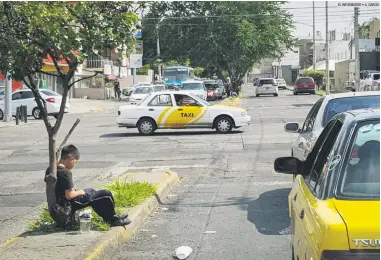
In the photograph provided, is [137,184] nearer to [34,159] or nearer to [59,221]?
[59,221]

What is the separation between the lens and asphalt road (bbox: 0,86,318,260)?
26.3ft

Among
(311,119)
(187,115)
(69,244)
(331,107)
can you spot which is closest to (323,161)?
(69,244)

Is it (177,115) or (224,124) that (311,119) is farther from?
(177,115)

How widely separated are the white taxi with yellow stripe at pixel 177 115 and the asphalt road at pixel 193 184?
0.38 metres

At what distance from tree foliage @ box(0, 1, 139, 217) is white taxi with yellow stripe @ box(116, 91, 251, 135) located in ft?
46.6

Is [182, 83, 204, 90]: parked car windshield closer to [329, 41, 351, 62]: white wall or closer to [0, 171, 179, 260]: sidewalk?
[0, 171, 179, 260]: sidewalk

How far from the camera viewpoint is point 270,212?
31.5 ft

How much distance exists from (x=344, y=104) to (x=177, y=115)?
42.9 ft

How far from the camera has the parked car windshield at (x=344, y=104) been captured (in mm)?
9695

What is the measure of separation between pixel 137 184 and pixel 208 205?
1.35 metres

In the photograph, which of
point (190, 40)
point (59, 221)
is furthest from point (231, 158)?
point (190, 40)

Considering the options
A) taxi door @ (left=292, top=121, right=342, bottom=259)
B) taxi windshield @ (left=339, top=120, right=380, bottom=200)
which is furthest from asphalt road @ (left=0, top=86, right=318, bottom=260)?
taxi windshield @ (left=339, top=120, right=380, bottom=200)

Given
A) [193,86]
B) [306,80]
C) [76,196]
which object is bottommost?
[76,196]

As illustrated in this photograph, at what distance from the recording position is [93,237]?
773 centimetres
